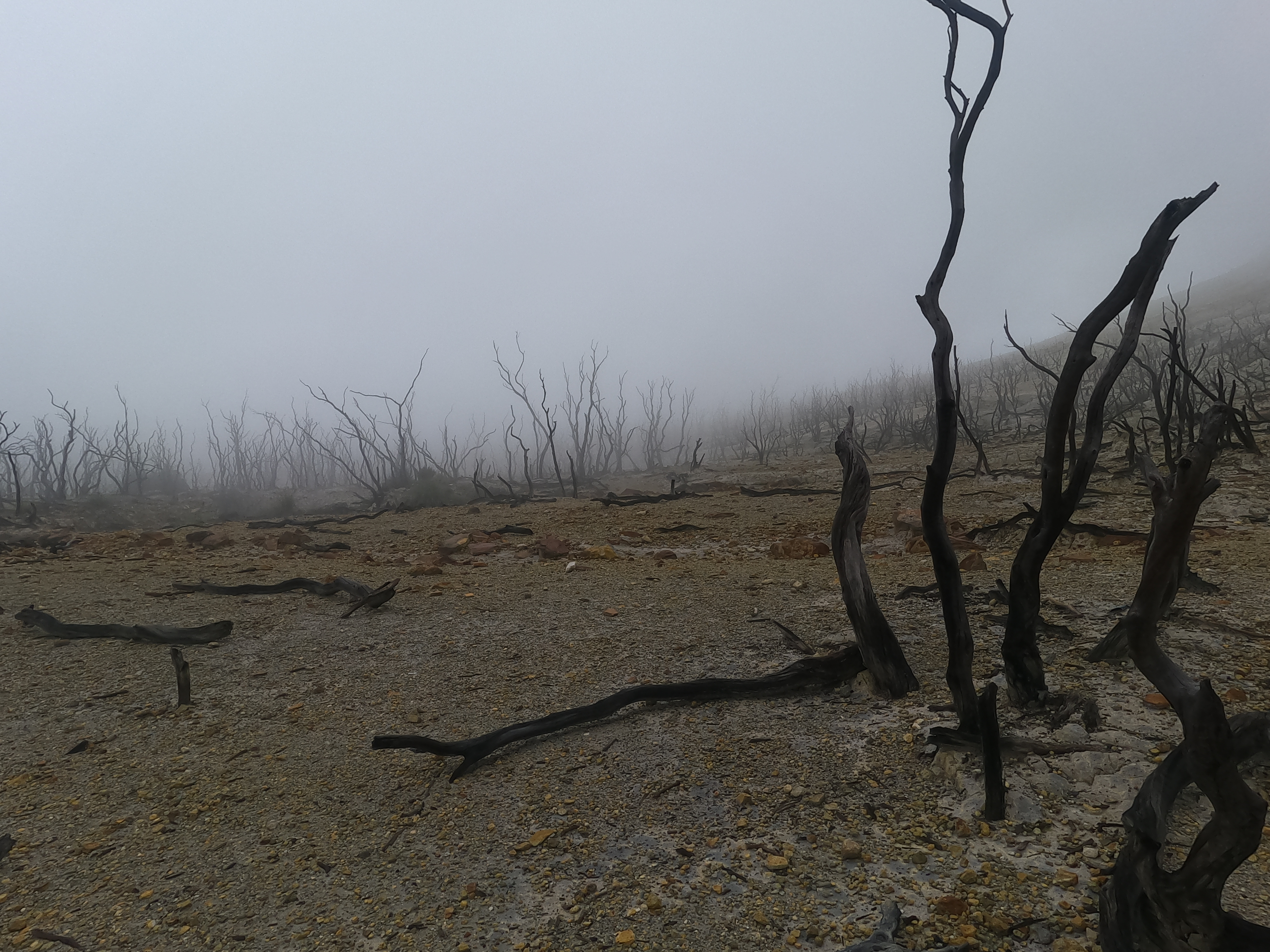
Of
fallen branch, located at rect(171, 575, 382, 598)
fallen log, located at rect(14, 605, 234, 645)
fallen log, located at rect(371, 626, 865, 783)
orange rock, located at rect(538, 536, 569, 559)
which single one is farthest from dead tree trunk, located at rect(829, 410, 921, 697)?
orange rock, located at rect(538, 536, 569, 559)

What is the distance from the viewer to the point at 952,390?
1908mm

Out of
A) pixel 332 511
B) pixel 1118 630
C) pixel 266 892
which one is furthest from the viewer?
pixel 332 511

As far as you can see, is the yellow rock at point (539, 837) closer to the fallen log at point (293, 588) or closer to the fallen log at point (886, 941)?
the fallen log at point (886, 941)

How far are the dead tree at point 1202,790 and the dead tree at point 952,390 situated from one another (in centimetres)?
72

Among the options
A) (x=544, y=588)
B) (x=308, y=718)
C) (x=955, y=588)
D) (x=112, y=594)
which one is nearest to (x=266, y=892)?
(x=308, y=718)

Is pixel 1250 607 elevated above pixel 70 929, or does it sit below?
above

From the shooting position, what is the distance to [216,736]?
2.57m

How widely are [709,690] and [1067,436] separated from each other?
154 centimetres

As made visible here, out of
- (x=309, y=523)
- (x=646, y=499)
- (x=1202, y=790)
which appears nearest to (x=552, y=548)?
(x=646, y=499)

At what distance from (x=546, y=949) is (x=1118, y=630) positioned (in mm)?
2228

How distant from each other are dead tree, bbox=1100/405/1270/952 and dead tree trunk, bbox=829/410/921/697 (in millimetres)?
1215

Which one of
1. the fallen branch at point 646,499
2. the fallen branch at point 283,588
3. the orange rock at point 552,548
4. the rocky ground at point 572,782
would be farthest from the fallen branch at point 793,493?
the fallen branch at point 283,588

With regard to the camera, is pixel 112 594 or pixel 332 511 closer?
pixel 112 594

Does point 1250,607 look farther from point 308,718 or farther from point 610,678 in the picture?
point 308,718
